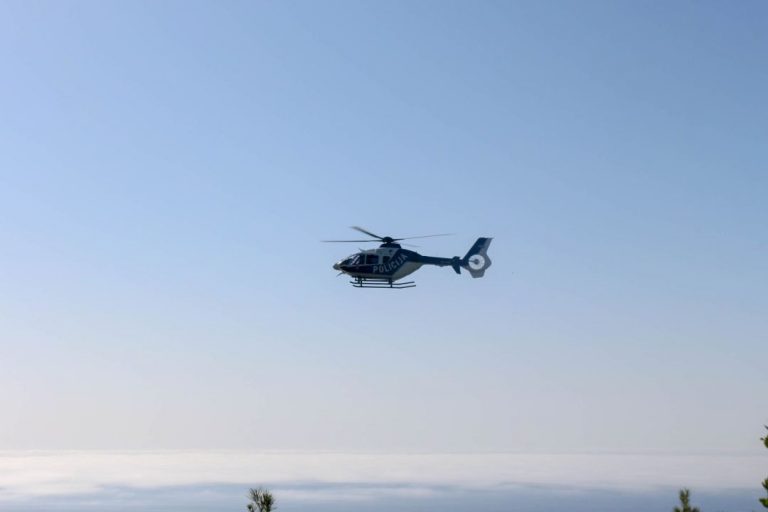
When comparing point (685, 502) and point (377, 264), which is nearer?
point (685, 502)

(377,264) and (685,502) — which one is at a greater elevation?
(377,264)

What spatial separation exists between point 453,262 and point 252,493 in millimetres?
51808

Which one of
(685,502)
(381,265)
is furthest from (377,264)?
(685,502)

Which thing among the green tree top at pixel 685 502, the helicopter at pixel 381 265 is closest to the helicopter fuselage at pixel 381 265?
the helicopter at pixel 381 265

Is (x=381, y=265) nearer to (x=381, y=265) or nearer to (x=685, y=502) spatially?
(x=381, y=265)

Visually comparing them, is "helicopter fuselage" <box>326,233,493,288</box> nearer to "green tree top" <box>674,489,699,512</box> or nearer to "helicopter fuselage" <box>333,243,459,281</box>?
"helicopter fuselage" <box>333,243,459,281</box>

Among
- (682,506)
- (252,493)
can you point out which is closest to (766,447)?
(682,506)

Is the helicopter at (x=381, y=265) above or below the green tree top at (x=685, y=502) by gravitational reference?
above

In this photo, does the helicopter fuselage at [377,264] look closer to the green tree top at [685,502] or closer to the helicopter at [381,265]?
the helicopter at [381,265]

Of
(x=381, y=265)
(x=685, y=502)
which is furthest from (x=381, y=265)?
(x=685, y=502)

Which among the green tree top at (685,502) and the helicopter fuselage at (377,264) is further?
the helicopter fuselage at (377,264)

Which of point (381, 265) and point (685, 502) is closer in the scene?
point (685, 502)

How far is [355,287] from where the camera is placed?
9988cm

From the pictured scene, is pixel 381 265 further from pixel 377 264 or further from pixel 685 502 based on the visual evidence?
pixel 685 502
